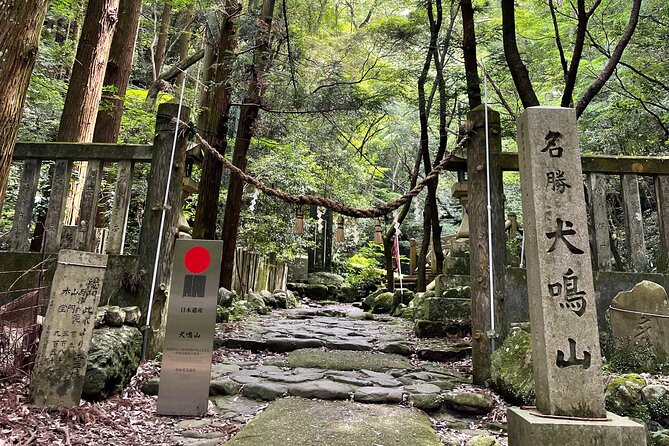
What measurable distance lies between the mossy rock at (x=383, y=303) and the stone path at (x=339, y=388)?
235 inches

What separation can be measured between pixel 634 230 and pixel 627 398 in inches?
90.5

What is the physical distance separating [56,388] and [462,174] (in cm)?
471

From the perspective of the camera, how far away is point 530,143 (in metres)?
2.97

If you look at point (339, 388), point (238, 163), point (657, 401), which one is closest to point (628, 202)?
point (657, 401)

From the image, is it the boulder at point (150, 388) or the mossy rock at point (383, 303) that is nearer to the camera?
the boulder at point (150, 388)

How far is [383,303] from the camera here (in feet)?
40.8


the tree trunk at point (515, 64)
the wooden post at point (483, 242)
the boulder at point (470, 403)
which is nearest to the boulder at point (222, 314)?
the wooden post at point (483, 242)

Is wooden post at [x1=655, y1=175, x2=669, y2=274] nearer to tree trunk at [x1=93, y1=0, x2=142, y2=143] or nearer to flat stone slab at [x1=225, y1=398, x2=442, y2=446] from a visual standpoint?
flat stone slab at [x1=225, y1=398, x2=442, y2=446]

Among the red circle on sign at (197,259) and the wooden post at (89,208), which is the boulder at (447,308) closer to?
the red circle on sign at (197,259)

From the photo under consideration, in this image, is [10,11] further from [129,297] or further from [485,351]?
[485,351]

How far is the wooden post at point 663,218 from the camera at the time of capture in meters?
4.62

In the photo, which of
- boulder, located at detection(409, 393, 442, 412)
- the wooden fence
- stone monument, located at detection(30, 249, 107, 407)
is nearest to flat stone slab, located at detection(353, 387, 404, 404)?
boulder, located at detection(409, 393, 442, 412)

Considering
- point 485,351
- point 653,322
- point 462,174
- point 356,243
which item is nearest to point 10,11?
point 462,174

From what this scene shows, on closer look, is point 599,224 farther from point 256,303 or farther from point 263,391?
point 256,303
